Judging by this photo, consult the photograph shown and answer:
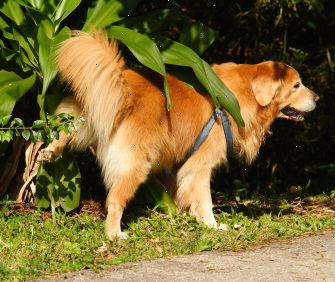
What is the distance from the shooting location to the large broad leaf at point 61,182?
6.53 metres

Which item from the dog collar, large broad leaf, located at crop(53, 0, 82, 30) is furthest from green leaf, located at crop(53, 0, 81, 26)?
the dog collar

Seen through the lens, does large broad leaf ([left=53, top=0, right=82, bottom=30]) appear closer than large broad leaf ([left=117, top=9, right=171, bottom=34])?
Yes

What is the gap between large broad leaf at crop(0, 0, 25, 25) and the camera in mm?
6262

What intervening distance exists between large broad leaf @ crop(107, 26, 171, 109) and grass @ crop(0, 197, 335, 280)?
107cm

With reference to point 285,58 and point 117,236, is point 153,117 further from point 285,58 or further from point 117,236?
point 285,58

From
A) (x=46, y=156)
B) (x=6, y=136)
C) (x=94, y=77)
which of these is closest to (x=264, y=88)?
(x=94, y=77)

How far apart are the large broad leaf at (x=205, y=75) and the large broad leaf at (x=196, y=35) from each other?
1.59 feet

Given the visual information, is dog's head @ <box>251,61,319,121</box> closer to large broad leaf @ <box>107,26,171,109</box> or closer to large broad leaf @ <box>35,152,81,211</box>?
large broad leaf @ <box>107,26,171,109</box>

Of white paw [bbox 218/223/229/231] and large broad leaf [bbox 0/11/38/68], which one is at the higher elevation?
large broad leaf [bbox 0/11/38/68]

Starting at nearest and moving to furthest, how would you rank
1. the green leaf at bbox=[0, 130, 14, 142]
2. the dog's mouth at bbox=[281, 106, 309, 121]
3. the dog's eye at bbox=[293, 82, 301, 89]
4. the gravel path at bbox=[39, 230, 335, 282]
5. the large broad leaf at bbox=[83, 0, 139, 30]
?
the gravel path at bbox=[39, 230, 335, 282]
the green leaf at bbox=[0, 130, 14, 142]
the large broad leaf at bbox=[83, 0, 139, 30]
the dog's eye at bbox=[293, 82, 301, 89]
the dog's mouth at bbox=[281, 106, 309, 121]

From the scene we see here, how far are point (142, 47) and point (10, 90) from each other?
1.14 metres

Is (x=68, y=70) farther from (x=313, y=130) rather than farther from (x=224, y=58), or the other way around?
(x=313, y=130)

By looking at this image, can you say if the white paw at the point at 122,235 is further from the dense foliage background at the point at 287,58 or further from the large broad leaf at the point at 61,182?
the dense foliage background at the point at 287,58

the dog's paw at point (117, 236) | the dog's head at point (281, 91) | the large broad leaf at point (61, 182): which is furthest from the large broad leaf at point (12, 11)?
the dog's head at point (281, 91)
